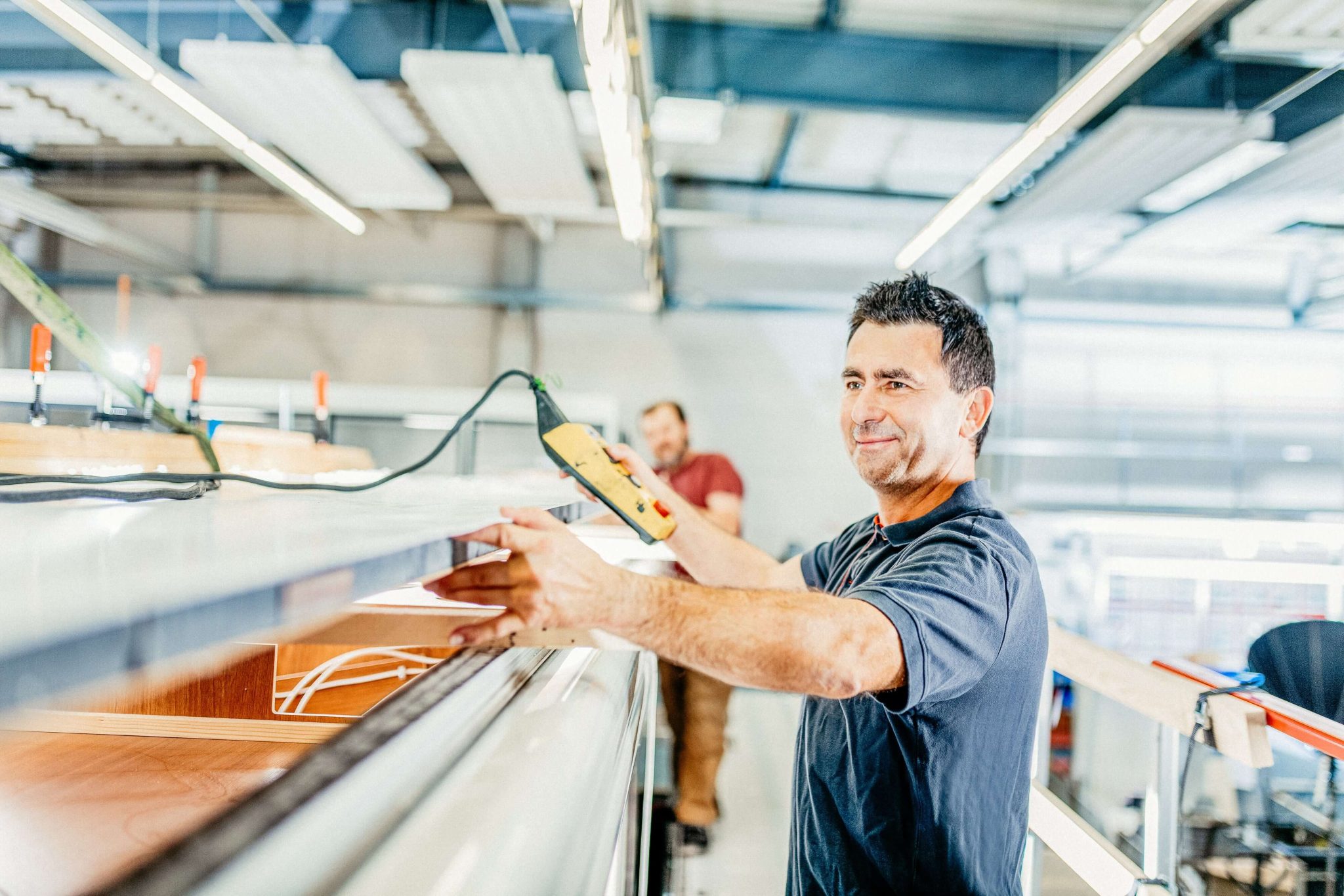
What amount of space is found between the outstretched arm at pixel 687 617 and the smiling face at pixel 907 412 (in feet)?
1.24

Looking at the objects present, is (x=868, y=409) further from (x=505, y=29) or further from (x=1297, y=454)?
(x=1297, y=454)

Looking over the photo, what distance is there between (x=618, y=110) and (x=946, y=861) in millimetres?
A: 1617

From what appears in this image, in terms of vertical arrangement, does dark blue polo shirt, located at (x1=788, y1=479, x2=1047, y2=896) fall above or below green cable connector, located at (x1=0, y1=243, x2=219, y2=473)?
below

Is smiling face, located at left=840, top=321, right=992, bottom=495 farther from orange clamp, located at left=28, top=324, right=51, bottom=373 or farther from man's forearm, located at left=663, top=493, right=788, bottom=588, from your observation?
orange clamp, located at left=28, top=324, right=51, bottom=373

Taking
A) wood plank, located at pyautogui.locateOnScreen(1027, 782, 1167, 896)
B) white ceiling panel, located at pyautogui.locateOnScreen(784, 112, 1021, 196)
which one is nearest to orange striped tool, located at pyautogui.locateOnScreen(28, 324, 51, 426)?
wood plank, located at pyautogui.locateOnScreen(1027, 782, 1167, 896)

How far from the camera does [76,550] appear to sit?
33 centimetres

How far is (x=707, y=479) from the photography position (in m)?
3.26

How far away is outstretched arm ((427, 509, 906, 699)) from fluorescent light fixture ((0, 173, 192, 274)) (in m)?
4.00

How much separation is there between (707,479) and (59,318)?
257cm


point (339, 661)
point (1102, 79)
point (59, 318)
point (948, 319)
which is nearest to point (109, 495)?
point (59, 318)

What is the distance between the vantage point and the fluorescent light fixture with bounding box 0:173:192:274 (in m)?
3.43

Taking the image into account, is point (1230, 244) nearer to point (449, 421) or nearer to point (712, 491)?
point (712, 491)

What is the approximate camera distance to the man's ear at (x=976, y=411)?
1060mm

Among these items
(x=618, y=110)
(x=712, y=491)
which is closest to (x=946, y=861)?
(x=618, y=110)
